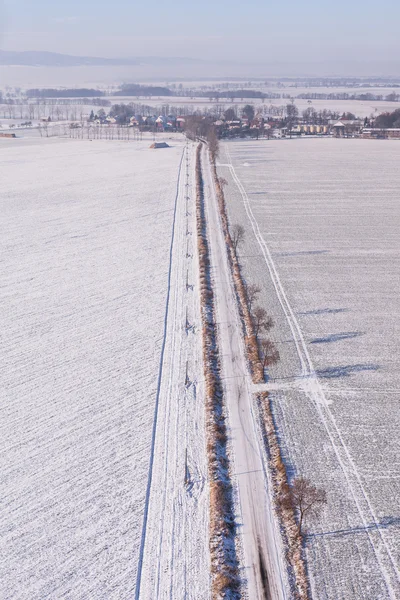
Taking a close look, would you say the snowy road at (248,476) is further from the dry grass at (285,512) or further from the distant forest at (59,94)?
the distant forest at (59,94)

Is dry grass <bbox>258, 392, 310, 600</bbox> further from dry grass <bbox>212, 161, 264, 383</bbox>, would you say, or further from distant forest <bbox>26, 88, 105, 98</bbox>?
distant forest <bbox>26, 88, 105, 98</bbox>

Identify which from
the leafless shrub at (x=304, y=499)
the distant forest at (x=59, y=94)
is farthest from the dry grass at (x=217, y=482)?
the distant forest at (x=59, y=94)

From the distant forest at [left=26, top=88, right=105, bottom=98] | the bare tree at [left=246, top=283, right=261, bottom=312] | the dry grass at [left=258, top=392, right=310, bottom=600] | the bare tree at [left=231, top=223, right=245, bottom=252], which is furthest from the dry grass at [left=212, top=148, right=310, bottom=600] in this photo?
the distant forest at [left=26, top=88, right=105, bottom=98]

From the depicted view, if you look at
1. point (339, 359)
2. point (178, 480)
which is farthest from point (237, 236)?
point (178, 480)

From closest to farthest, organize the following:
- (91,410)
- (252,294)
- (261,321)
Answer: (91,410) → (261,321) → (252,294)

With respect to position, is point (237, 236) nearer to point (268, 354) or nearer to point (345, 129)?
point (268, 354)

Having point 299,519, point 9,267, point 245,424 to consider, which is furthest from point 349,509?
point 9,267

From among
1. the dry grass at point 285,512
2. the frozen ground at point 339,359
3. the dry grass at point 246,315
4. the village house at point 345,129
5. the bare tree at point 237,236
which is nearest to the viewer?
the dry grass at point 285,512
